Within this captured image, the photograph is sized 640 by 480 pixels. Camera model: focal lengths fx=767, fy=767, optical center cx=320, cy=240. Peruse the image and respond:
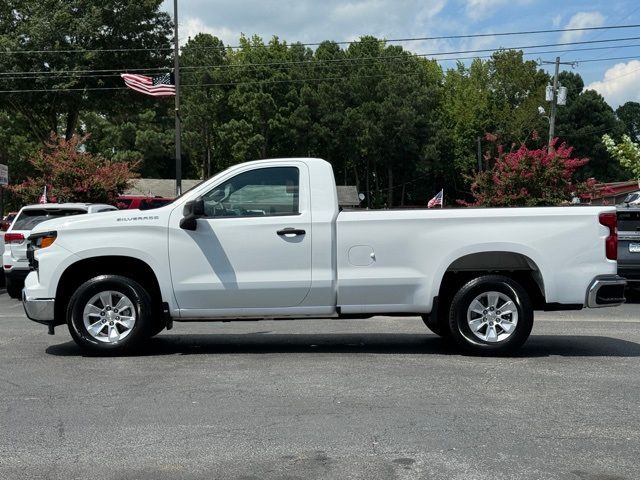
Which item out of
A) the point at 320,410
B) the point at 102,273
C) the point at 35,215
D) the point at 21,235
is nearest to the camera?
the point at 320,410

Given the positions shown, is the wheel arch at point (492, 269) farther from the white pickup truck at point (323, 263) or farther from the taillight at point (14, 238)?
the taillight at point (14, 238)

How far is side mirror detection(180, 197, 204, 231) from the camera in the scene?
7789mm

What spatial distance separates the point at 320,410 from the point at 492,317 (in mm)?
2858

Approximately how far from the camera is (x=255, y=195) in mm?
8133

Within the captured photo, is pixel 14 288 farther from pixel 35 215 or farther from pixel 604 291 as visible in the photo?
pixel 604 291

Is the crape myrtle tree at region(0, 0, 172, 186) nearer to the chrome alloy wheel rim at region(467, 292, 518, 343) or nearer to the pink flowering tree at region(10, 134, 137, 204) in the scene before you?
the pink flowering tree at region(10, 134, 137, 204)

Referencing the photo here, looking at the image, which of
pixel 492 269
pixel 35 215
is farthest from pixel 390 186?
pixel 492 269

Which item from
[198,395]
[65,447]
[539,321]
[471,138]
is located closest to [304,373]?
[198,395]

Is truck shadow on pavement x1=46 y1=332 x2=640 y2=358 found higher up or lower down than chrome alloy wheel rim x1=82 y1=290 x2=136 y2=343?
lower down

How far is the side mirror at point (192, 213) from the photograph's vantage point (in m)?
7.79

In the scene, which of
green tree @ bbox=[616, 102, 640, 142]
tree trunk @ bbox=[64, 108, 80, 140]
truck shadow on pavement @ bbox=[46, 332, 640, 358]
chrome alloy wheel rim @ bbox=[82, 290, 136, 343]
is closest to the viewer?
chrome alloy wheel rim @ bbox=[82, 290, 136, 343]

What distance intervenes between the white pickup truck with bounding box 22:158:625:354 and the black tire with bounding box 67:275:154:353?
1 centimetres

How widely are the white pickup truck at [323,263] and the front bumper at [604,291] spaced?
0.01 m

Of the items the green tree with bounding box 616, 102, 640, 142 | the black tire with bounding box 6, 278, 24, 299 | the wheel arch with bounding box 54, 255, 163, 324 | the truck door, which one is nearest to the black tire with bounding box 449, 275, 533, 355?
the truck door
